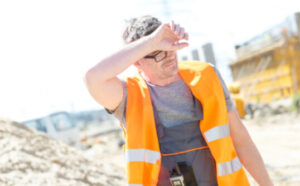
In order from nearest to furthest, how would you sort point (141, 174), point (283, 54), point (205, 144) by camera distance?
point (141, 174) < point (205, 144) < point (283, 54)

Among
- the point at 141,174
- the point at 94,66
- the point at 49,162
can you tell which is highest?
the point at 94,66

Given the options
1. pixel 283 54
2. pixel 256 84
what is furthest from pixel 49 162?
A: pixel 256 84

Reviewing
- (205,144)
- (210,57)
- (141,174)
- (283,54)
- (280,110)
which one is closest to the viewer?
(141,174)

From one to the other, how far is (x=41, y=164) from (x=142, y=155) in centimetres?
232

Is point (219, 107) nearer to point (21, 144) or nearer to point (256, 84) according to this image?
point (21, 144)

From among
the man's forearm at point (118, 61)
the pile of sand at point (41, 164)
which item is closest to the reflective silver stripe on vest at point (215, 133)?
the man's forearm at point (118, 61)

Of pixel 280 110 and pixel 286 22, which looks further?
pixel 286 22

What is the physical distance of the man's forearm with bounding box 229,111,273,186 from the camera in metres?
1.56

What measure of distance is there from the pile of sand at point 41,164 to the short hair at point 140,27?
2.13m

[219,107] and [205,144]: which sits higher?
[219,107]

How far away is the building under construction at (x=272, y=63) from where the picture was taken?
1589 centimetres

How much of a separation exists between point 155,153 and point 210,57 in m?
5.73

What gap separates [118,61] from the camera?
133 cm

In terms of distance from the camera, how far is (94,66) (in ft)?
4.36
